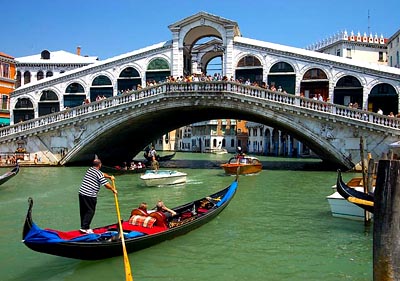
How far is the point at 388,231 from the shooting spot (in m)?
3.92

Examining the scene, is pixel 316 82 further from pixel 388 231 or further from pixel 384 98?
pixel 388 231

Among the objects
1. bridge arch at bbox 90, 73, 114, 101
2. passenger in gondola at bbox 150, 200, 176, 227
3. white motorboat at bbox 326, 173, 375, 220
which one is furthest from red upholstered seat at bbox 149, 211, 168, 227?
bridge arch at bbox 90, 73, 114, 101

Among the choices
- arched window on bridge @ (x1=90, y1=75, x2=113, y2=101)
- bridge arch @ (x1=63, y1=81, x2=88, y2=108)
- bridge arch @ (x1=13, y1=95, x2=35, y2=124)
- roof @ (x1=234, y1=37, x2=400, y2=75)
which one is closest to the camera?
roof @ (x1=234, y1=37, x2=400, y2=75)

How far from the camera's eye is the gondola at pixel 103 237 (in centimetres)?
441

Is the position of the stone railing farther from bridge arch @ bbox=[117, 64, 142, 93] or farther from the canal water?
the canal water

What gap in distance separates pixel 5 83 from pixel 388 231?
22.2 metres

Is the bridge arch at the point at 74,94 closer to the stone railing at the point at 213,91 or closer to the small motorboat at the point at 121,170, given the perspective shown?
the stone railing at the point at 213,91

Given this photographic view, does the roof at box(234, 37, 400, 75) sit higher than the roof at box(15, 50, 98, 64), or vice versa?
the roof at box(15, 50, 98, 64)

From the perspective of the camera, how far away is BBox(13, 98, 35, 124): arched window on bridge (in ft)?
63.3

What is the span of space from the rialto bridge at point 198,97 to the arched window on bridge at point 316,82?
0.04m

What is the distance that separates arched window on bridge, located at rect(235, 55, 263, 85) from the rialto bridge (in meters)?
0.04

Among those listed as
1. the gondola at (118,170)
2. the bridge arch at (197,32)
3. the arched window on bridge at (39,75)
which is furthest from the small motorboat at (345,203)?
the arched window on bridge at (39,75)

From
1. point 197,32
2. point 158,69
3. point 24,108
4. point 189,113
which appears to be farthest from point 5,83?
point 197,32

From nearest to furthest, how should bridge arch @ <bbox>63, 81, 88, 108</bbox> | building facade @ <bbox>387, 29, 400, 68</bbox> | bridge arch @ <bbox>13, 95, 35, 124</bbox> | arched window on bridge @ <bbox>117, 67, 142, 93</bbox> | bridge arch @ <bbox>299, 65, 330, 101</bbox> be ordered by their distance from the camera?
1. bridge arch @ <bbox>299, 65, 330, 101</bbox>
2. arched window on bridge @ <bbox>117, 67, 142, 93</bbox>
3. bridge arch @ <bbox>63, 81, 88, 108</bbox>
4. bridge arch @ <bbox>13, 95, 35, 124</bbox>
5. building facade @ <bbox>387, 29, 400, 68</bbox>
